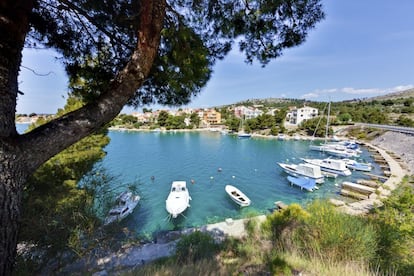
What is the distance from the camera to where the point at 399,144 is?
21.5 metres

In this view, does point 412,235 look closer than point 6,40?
No

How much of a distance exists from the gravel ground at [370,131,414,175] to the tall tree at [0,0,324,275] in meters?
18.9

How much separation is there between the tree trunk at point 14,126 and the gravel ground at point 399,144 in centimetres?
2017

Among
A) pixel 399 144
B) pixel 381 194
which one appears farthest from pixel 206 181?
pixel 399 144

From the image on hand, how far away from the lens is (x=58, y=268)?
2359 mm

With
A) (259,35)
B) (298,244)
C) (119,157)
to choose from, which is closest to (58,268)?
(298,244)

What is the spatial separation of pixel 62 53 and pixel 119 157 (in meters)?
20.1

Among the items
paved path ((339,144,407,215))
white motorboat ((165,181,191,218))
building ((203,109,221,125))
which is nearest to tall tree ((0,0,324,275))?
paved path ((339,144,407,215))

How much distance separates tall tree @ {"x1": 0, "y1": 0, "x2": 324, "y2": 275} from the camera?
102cm

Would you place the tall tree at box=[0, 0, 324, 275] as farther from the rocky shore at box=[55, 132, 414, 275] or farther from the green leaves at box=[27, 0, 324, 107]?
the rocky shore at box=[55, 132, 414, 275]

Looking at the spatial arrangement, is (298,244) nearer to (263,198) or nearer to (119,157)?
(263,198)

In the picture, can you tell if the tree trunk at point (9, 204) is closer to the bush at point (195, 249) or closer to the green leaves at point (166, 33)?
the green leaves at point (166, 33)

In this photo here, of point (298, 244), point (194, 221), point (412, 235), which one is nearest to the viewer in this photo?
point (298, 244)

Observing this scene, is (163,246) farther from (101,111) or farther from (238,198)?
(238,198)
